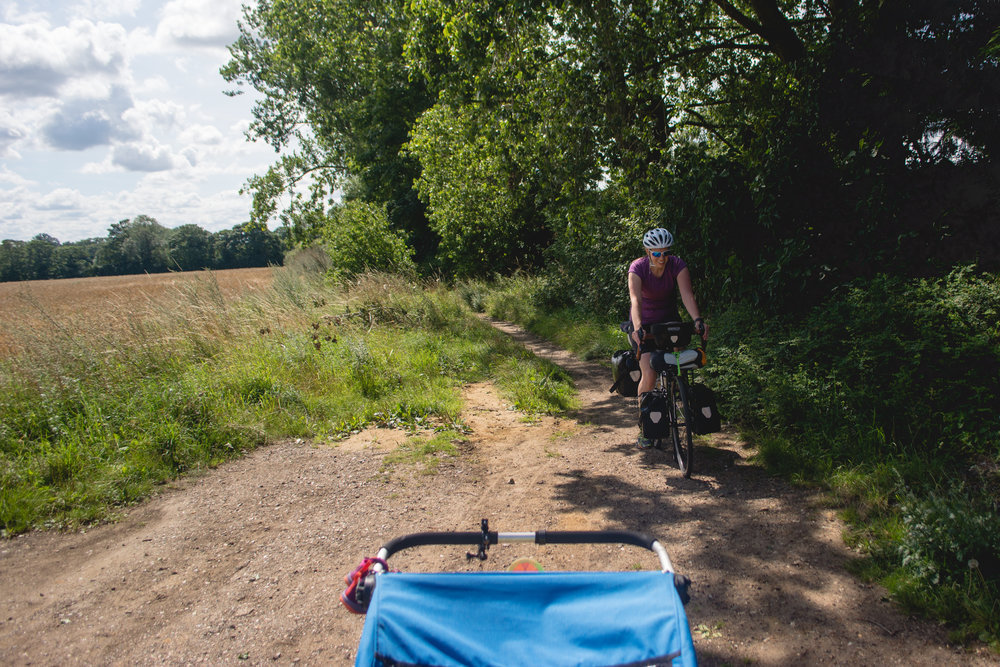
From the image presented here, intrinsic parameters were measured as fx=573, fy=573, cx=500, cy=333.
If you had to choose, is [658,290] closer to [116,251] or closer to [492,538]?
[492,538]

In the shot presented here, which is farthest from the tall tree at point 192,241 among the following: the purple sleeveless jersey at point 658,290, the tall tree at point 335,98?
the purple sleeveless jersey at point 658,290

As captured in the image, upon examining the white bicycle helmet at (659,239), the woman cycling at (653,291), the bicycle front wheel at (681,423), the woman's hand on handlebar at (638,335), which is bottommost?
the bicycle front wheel at (681,423)

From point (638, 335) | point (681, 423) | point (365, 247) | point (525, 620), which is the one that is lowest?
point (681, 423)

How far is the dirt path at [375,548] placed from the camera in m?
3.14

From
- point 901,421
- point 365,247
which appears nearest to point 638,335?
point 901,421

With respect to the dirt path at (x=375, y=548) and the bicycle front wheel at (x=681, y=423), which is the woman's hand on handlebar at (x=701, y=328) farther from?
the dirt path at (x=375, y=548)

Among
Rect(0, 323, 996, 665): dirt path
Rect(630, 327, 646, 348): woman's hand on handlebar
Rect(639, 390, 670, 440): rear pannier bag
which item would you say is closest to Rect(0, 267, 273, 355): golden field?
Rect(0, 323, 996, 665): dirt path

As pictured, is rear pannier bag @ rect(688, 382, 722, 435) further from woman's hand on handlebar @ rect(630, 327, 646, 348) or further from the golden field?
the golden field

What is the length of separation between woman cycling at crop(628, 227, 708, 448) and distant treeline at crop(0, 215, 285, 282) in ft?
163

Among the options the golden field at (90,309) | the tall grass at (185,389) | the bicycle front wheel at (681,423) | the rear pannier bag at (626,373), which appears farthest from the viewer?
the golden field at (90,309)

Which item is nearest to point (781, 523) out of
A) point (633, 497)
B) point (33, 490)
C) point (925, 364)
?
point (633, 497)

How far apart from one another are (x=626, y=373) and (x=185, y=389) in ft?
16.9

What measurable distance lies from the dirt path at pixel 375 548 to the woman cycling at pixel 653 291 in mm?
1211

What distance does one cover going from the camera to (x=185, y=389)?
6.85 meters
